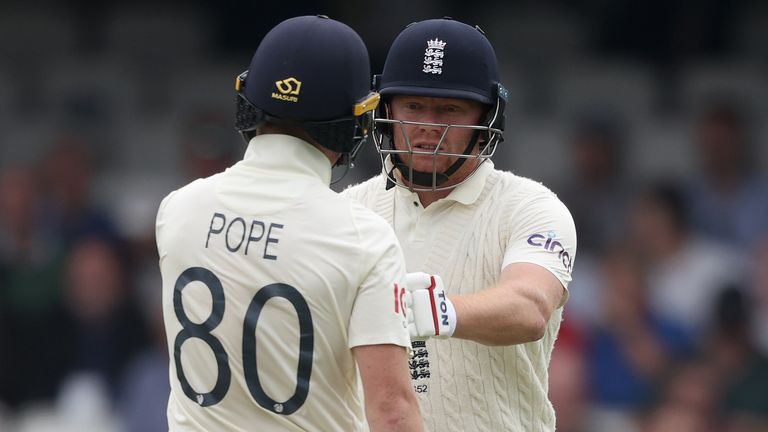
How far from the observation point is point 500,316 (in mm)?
3598

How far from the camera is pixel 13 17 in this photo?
427 inches

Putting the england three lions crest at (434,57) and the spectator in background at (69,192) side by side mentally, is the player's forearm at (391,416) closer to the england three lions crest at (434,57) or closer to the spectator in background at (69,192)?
the england three lions crest at (434,57)

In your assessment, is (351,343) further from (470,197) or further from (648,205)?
(648,205)

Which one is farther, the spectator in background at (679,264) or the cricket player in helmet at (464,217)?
the spectator in background at (679,264)

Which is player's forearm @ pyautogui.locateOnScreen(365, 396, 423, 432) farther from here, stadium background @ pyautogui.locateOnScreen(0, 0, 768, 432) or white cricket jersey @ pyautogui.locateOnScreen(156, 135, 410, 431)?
stadium background @ pyautogui.locateOnScreen(0, 0, 768, 432)

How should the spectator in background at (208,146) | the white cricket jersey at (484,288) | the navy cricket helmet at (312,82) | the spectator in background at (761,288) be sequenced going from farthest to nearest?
the spectator in background at (208,146)
the spectator in background at (761,288)
the white cricket jersey at (484,288)
the navy cricket helmet at (312,82)

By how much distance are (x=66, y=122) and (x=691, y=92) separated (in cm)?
472

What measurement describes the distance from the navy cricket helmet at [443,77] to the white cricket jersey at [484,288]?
0.41ft

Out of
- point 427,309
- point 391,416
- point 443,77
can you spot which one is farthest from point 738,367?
point 391,416

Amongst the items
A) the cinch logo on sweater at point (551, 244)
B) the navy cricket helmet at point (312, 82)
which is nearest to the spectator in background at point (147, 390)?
the cinch logo on sweater at point (551, 244)

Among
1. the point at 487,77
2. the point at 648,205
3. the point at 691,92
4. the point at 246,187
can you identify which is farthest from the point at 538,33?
the point at 246,187

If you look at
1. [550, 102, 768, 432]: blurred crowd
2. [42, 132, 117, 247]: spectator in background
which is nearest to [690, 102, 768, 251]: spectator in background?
[550, 102, 768, 432]: blurred crowd

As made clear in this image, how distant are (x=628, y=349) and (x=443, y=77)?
3978mm

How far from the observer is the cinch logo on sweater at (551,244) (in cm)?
386
